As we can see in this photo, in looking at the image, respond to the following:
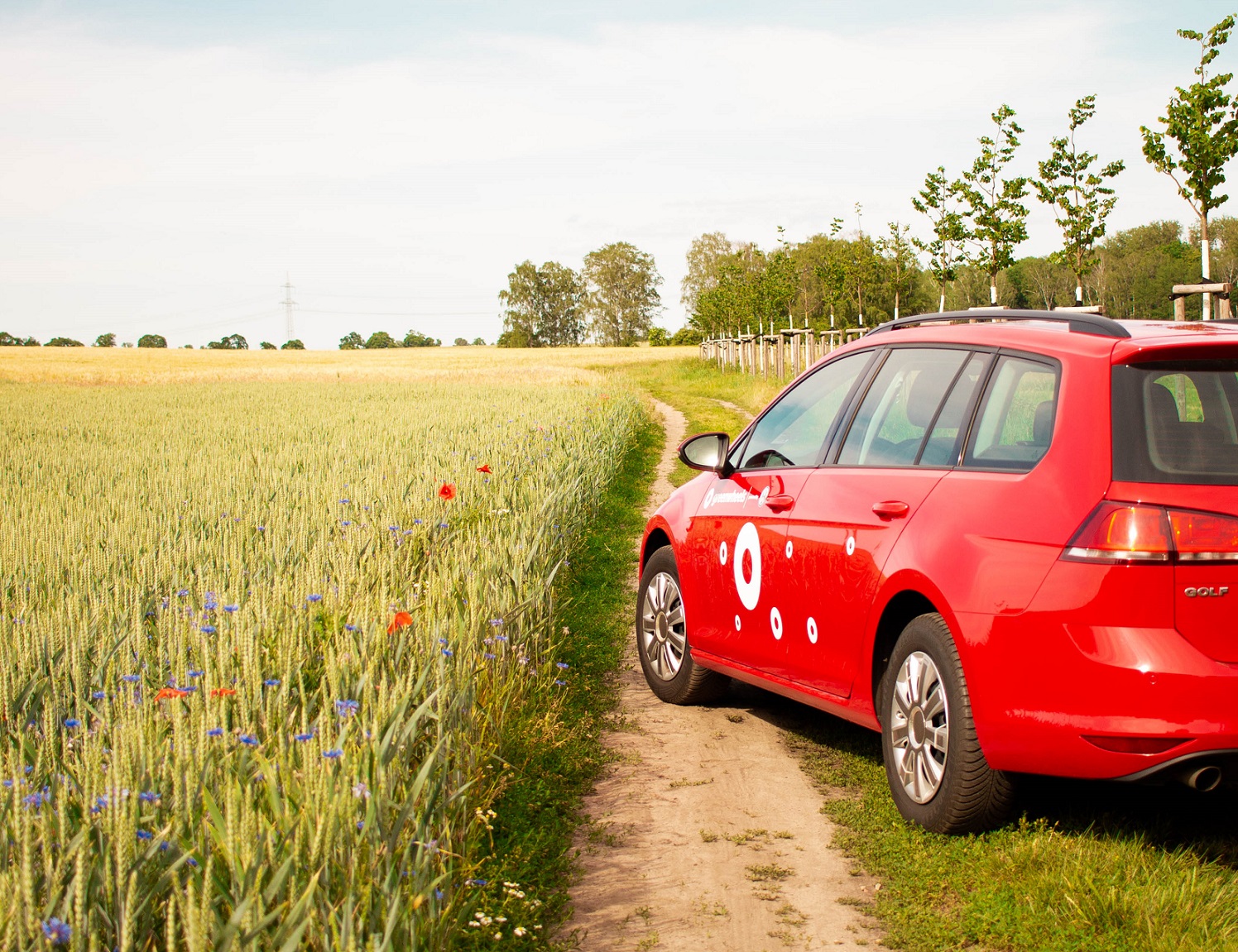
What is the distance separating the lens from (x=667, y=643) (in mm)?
5992

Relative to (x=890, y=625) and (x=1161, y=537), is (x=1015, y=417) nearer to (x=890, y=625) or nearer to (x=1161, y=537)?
(x=1161, y=537)

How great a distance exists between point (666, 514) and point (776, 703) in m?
1.14

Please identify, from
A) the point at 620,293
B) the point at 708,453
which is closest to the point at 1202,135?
the point at 708,453

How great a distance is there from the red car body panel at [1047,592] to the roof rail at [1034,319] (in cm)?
7

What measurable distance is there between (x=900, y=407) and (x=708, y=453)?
4.26 ft

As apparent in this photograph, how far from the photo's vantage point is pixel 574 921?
3.43 meters

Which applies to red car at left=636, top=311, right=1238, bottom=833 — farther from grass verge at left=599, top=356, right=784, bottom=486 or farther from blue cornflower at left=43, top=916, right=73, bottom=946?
grass verge at left=599, top=356, right=784, bottom=486

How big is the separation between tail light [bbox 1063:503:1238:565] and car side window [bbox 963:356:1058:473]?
0.39 m

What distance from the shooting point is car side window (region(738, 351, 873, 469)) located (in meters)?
4.88

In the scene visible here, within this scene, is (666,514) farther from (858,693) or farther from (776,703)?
(858,693)

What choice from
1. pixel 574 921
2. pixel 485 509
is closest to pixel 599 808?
pixel 574 921

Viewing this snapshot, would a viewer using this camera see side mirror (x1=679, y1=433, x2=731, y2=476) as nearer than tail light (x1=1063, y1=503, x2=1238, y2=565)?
No

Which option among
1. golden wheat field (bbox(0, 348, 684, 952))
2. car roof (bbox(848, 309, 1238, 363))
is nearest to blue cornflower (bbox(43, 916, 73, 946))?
golden wheat field (bbox(0, 348, 684, 952))

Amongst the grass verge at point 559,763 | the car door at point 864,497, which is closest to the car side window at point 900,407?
the car door at point 864,497
